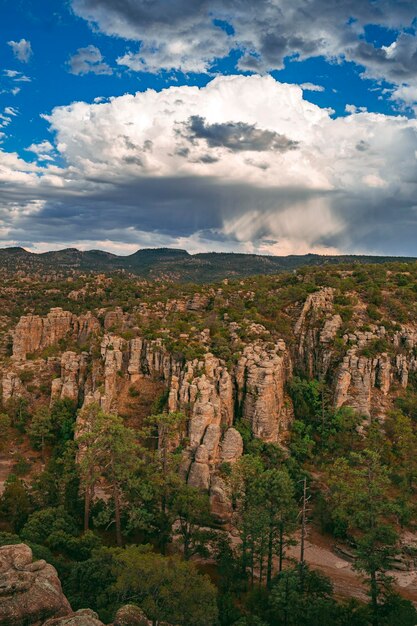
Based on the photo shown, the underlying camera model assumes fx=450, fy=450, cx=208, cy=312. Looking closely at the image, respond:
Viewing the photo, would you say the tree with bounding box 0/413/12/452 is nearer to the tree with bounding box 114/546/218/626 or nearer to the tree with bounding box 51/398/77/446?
the tree with bounding box 51/398/77/446

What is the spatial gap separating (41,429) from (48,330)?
2837 cm

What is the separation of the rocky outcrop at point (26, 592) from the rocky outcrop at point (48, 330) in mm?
53199

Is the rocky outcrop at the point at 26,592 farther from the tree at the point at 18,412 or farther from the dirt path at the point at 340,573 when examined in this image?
the tree at the point at 18,412

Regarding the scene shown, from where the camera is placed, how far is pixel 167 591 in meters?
25.2

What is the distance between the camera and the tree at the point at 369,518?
101 feet

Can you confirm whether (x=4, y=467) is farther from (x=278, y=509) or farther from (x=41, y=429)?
(x=278, y=509)

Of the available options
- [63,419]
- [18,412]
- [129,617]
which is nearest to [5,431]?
[18,412]

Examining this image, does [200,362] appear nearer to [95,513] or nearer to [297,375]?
[297,375]

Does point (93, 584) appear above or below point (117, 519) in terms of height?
above

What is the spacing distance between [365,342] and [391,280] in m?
22.0

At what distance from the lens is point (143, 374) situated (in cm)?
5922

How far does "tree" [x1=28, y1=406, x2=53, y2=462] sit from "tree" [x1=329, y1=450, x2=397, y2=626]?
36178 mm

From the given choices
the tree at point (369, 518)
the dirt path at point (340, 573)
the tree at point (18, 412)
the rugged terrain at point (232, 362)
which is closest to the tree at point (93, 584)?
the rugged terrain at point (232, 362)

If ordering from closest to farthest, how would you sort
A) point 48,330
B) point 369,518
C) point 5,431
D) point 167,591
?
point 167,591 → point 369,518 → point 5,431 → point 48,330
